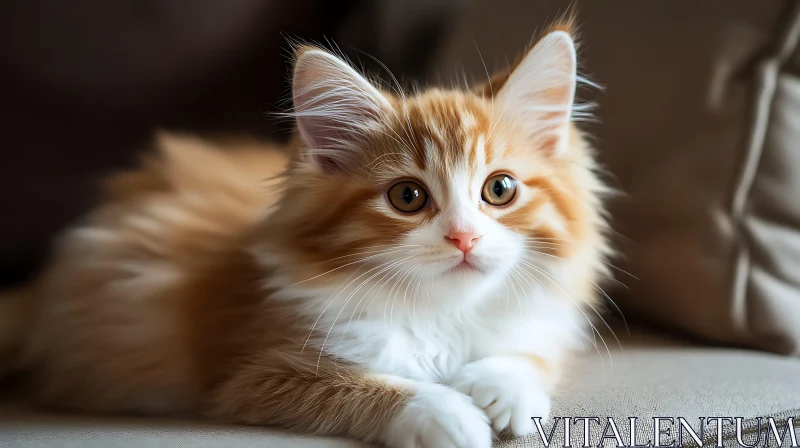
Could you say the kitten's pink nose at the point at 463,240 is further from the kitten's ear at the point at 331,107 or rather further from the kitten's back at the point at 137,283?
the kitten's back at the point at 137,283

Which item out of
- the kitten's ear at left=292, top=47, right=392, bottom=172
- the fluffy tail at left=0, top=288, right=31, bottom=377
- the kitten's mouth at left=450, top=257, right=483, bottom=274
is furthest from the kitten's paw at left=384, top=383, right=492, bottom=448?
the fluffy tail at left=0, top=288, right=31, bottom=377

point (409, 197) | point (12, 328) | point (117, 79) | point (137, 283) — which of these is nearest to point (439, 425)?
point (409, 197)

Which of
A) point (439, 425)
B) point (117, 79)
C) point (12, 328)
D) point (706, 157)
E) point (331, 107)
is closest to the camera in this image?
point (439, 425)

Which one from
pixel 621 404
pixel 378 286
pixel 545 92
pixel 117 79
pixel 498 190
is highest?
pixel 117 79

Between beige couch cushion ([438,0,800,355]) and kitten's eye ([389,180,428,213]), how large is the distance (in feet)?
1.89

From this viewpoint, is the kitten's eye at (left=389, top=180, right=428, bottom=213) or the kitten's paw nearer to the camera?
the kitten's paw

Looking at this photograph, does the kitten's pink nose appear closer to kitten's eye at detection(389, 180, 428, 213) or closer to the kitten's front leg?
kitten's eye at detection(389, 180, 428, 213)

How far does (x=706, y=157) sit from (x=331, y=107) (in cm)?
75

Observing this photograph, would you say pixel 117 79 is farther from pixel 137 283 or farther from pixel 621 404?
pixel 621 404

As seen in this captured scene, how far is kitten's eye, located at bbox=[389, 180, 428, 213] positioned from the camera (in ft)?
3.37

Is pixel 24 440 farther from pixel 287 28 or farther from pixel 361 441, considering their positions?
pixel 287 28

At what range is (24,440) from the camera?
0.95 m

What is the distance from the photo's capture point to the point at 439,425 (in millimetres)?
861

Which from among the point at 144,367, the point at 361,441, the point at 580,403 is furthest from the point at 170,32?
the point at 580,403
